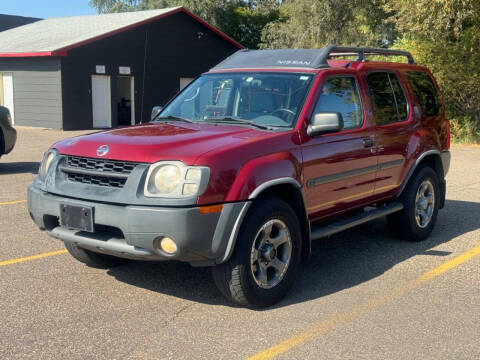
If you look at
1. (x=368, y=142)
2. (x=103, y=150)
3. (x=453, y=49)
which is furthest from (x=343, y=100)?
(x=453, y=49)

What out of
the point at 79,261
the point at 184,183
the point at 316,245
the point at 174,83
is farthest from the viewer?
the point at 174,83

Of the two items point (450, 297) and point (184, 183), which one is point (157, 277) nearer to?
point (184, 183)

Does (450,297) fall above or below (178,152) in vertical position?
below

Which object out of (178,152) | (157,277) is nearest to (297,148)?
(178,152)

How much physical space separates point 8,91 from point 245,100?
23.2 metres

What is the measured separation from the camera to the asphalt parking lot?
12.9 feet

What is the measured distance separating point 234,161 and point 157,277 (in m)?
1.55

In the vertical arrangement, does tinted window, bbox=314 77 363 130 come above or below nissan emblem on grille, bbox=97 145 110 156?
above

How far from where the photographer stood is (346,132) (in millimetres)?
5555

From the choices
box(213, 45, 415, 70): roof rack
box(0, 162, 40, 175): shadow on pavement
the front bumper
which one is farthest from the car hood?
box(0, 162, 40, 175): shadow on pavement

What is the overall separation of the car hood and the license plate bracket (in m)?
0.41

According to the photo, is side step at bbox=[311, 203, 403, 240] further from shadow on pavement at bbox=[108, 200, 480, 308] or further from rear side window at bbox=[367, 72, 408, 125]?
rear side window at bbox=[367, 72, 408, 125]

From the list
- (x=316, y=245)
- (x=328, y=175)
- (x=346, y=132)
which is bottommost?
(x=316, y=245)

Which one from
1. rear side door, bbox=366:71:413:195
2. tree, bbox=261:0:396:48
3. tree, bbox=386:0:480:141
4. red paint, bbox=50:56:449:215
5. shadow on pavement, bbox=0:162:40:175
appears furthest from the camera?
tree, bbox=261:0:396:48
